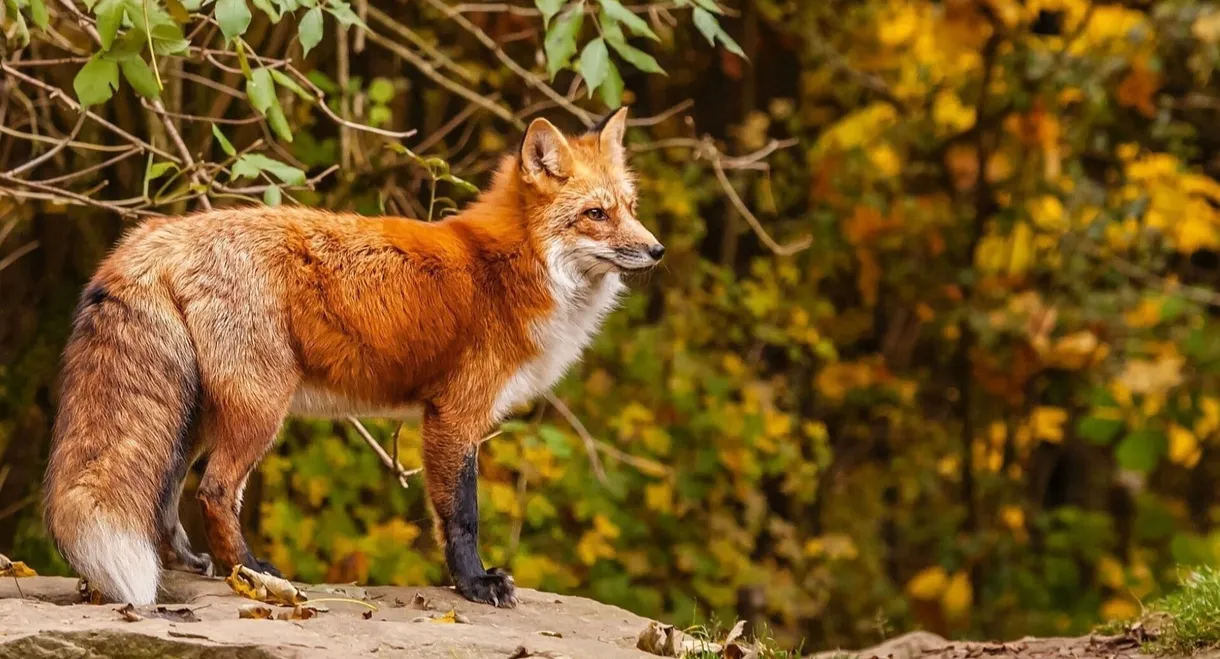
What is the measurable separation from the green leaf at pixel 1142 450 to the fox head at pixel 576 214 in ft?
18.3

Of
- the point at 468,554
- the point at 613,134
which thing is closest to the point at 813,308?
the point at 613,134

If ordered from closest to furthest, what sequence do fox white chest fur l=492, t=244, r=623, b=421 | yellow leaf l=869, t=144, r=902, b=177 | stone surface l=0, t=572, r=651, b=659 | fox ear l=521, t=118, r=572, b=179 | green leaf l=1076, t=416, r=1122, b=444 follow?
stone surface l=0, t=572, r=651, b=659 < fox white chest fur l=492, t=244, r=623, b=421 < fox ear l=521, t=118, r=572, b=179 < green leaf l=1076, t=416, r=1122, b=444 < yellow leaf l=869, t=144, r=902, b=177

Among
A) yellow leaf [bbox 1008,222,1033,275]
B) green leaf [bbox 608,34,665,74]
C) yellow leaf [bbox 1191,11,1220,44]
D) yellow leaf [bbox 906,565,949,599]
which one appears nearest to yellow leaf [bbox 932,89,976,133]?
yellow leaf [bbox 1008,222,1033,275]

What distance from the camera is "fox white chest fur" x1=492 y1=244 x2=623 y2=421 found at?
5.19 meters

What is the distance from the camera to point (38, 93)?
7.56 m

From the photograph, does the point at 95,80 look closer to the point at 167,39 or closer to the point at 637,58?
the point at 167,39

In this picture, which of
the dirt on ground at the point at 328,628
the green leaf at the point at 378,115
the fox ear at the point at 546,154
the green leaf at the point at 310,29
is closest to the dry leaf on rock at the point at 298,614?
the dirt on ground at the point at 328,628

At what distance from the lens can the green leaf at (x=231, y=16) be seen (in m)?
4.18

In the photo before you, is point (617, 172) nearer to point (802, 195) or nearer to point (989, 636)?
point (802, 195)

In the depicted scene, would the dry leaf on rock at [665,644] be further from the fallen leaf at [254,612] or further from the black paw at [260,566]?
the black paw at [260,566]

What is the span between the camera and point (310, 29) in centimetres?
448

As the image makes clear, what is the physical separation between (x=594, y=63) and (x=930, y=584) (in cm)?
764

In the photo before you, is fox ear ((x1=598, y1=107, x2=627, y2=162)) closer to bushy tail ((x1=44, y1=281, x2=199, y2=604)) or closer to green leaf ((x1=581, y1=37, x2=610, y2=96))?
green leaf ((x1=581, y1=37, x2=610, y2=96))

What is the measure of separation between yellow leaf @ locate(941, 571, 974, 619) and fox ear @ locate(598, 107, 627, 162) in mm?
7018
